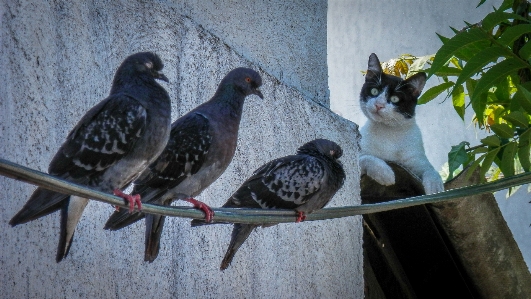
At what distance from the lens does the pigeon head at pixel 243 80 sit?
2996 mm

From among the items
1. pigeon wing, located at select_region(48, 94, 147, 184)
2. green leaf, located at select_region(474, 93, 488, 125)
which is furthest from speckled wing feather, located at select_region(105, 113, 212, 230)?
green leaf, located at select_region(474, 93, 488, 125)

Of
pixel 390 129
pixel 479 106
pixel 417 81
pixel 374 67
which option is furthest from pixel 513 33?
pixel 390 129

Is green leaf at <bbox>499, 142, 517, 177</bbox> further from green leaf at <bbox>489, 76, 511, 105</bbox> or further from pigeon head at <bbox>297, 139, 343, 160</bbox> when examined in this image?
pigeon head at <bbox>297, 139, 343, 160</bbox>

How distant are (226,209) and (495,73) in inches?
54.3

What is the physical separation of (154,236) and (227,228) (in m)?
0.74

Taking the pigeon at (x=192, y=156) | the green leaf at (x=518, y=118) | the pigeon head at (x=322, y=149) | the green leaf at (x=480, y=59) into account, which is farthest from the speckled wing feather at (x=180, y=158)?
the green leaf at (x=518, y=118)

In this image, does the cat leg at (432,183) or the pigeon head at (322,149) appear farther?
the cat leg at (432,183)

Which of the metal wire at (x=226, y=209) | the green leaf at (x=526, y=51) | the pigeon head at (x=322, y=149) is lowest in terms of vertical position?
the metal wire at (x=226, y=209)

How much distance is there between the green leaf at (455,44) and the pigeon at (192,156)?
2.70 feet

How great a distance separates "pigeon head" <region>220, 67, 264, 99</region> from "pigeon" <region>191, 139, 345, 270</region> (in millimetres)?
335

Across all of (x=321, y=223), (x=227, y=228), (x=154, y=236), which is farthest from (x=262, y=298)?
(x=154, y=236)

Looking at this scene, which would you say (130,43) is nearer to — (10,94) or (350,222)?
(10,94)

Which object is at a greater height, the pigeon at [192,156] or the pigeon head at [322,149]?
the pigeon head at [322,149]

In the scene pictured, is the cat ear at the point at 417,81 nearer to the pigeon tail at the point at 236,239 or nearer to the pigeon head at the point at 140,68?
the pigeon tail at the point at 236,239
